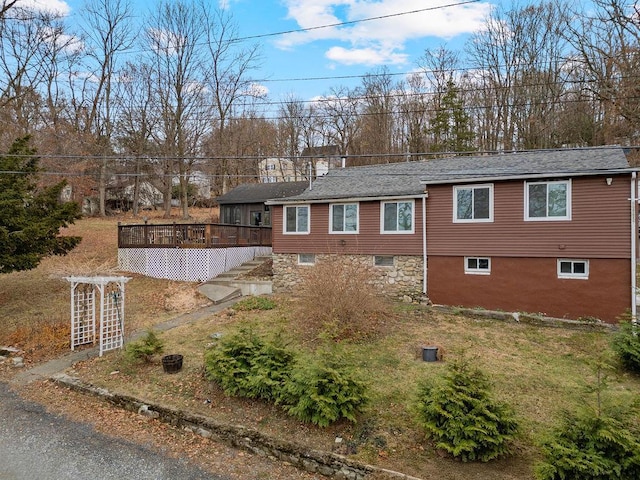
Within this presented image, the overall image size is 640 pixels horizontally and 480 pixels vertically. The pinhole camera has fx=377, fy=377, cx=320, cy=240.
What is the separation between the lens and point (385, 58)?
568 inches

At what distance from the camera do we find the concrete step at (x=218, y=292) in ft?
44.5

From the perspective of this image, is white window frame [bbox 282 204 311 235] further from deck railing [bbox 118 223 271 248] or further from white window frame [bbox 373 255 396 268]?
white window frame [bbox 373 255 396 268]

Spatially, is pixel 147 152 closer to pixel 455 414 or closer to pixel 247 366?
pixel 247 366

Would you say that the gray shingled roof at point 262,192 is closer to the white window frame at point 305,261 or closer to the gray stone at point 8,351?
the white window frame at point 305,261

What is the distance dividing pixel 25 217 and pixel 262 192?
13988mm

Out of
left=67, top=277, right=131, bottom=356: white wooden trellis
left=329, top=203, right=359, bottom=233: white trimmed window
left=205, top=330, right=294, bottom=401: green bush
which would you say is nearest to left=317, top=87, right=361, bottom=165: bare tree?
left=329, top=203, right=359, bottom=233: white trimmed window

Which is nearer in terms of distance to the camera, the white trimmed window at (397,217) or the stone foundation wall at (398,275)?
the stone foundation wall at (398,275)

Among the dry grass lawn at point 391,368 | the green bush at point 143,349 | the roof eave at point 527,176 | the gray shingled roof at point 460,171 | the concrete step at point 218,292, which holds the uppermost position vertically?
the gray shingled roof at point 460,171

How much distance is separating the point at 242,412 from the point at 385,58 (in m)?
13.4

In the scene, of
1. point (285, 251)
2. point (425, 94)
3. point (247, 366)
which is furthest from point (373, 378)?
point (425, 94)

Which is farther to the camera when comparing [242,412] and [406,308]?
[406,308]

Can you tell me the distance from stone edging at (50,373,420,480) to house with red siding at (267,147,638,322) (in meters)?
8.97

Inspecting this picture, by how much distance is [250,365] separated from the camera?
626 centimetres

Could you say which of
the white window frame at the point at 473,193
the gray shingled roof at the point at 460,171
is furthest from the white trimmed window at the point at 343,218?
the white window frame at the point at 473,193
